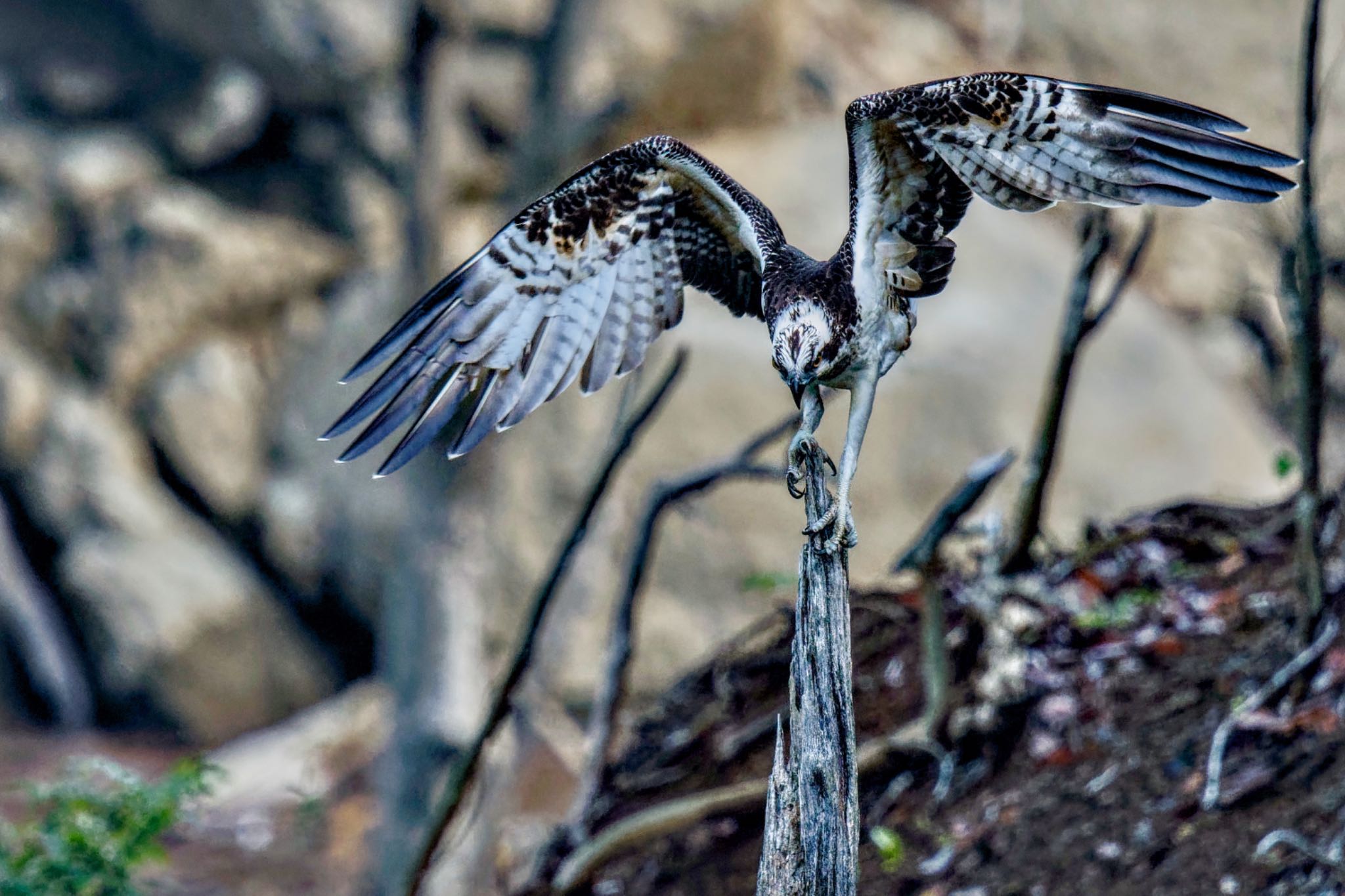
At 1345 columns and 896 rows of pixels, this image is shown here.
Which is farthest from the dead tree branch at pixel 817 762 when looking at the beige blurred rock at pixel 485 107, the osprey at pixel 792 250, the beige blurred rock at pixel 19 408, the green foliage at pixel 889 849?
the beige blurred rock at pixel 19 408

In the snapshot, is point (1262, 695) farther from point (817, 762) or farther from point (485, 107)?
point (485, 107)

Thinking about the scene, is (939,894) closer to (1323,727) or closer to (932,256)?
(1323,727)

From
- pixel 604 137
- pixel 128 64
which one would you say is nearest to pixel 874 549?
pixel 604 137

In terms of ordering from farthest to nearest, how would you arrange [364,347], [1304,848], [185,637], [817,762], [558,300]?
1. [364,347]
2. [185,637]
3. [558,300]
4. [1304,848]
5. [817,762]

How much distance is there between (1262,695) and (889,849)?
1081mm

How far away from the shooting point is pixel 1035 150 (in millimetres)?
2715

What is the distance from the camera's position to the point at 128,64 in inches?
474

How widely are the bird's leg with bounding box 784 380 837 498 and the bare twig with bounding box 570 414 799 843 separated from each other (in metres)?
1.18

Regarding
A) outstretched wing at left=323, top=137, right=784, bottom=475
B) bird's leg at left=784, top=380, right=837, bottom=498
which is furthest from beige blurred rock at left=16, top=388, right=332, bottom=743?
bird's leg at left=784, top=380, right=837, bottom=498

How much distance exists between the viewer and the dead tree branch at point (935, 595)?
11.1ft

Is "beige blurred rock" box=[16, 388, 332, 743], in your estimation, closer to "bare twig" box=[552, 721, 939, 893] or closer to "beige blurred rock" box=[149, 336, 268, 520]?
"beige blurred rock" box=[149, 336, 268, 520]

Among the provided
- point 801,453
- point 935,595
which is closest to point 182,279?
point 935,595

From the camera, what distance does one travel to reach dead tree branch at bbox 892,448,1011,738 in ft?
11.1

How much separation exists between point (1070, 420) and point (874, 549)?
5.58 feet
